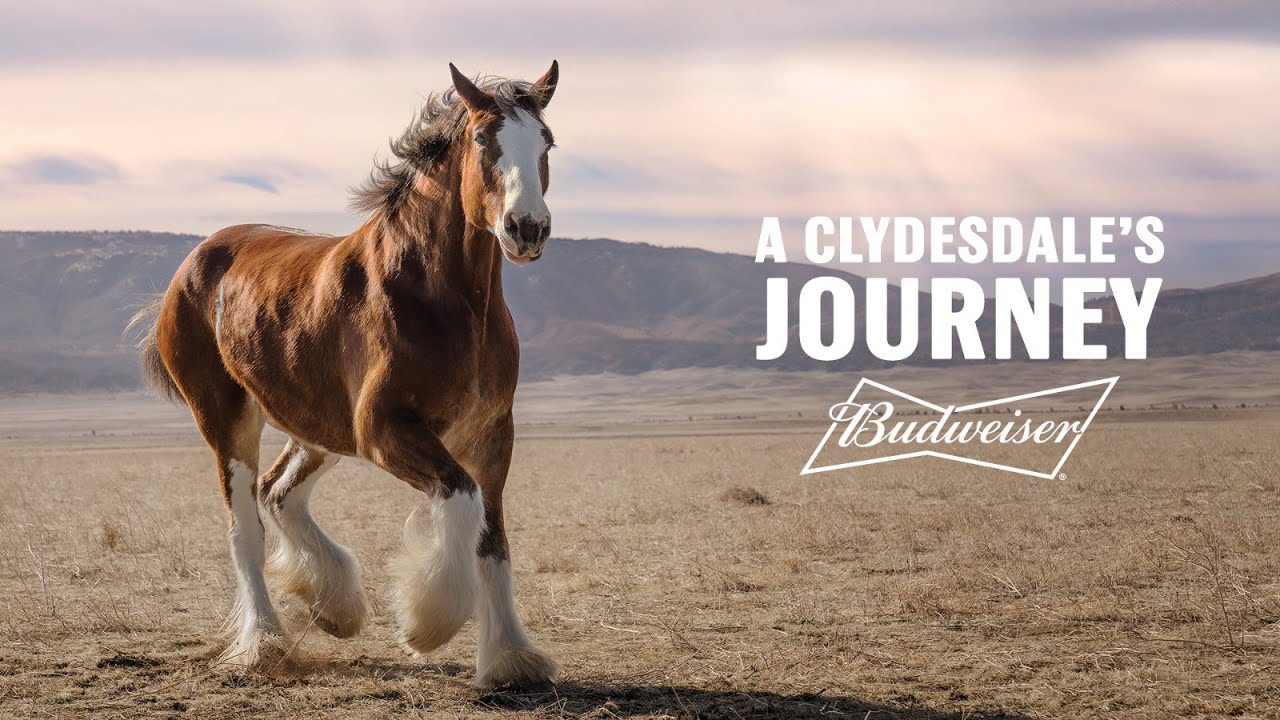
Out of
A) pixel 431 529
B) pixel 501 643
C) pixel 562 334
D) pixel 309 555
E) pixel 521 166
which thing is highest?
pixel 562 334

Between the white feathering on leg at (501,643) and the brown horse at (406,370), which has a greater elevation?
the brown horse at (406,370)

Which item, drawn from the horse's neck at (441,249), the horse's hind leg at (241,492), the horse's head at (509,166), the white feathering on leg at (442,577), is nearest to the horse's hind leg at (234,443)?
the horse's hind leg at (241,492)

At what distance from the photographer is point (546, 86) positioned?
662cm

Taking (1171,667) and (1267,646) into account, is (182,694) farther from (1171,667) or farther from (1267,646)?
(1267,646)

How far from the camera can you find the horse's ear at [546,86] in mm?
6539

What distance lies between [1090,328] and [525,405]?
83.5 meters

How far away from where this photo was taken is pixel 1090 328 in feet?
541

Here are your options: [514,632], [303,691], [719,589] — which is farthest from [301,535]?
[719,589]

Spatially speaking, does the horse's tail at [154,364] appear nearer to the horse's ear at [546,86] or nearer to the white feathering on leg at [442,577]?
the white feathering on leg at [442,577]

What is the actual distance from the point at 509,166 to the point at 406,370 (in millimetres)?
1152

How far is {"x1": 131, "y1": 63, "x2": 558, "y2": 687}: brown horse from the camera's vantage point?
6051 millimetres

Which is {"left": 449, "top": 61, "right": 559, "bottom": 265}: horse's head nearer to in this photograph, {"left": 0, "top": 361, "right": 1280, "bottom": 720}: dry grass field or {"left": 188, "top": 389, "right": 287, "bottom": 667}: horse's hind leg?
{"left": 0, "top": 361, "right": 1280, "bottom": 720}: dry grass field

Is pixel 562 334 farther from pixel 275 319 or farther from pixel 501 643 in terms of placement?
pixel 501 643

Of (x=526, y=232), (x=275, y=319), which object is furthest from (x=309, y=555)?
(x=526, y=232)
